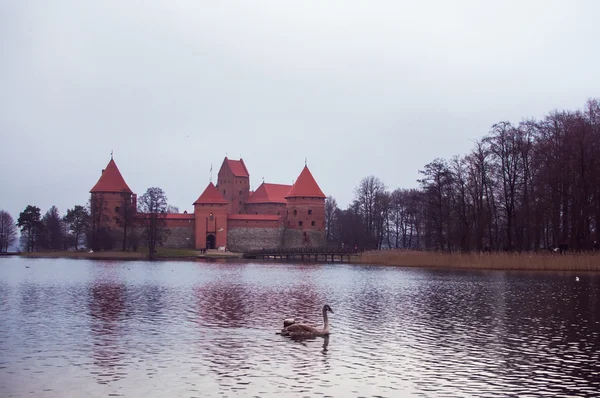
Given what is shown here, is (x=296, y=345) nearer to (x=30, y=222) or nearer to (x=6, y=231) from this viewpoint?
(x=30, y=222)

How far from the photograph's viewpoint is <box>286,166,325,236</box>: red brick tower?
7650cm

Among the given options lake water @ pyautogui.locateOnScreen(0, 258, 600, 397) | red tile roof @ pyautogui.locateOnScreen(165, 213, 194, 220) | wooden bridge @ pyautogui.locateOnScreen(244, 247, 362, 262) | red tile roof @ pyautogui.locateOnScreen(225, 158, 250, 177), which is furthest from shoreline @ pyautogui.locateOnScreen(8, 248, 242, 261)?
lake water @ pyautogui.locateOnScreen(0, 258, 600, 397)

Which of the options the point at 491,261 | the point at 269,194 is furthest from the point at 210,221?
the point at 491,261

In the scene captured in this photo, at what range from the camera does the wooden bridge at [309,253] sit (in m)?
56.5

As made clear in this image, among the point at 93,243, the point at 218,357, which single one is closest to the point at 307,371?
the point at 218,357

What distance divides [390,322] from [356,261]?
122 ft

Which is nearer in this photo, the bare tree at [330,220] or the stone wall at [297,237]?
the stone wall at [297,237]

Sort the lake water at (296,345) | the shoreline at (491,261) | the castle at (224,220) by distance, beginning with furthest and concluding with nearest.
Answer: the castle at (224,220)
the shoreline at (491,261)
the lake water at (296,345)

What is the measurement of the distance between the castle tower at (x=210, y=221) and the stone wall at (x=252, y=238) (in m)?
1.25

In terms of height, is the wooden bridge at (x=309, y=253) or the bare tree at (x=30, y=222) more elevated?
the bare tree at (x=30, y=222)

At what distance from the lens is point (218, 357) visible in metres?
11.0

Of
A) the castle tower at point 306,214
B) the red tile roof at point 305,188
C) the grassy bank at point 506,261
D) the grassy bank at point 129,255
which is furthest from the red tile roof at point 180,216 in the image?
the grassy bank at point 506,261

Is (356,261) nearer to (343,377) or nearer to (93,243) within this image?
(93,243)

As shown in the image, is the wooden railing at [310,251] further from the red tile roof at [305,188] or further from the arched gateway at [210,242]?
the red tile roof at [305,188]
